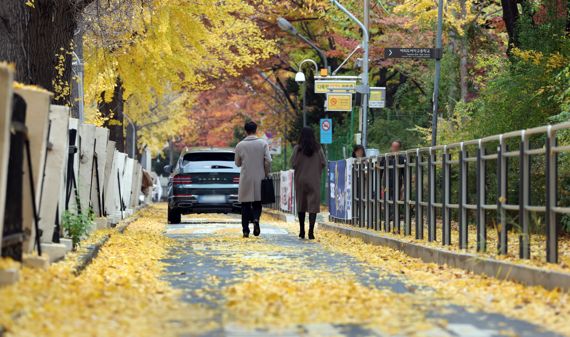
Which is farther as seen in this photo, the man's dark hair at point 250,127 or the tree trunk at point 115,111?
the tree trunk at point 115,111

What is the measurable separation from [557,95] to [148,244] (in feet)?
24.0

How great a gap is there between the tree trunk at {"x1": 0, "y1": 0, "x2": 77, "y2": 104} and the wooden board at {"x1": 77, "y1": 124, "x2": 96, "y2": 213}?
116cm

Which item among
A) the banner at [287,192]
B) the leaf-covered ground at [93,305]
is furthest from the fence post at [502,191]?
the banner at [287,192]

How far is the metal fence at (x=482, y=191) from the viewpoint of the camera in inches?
507

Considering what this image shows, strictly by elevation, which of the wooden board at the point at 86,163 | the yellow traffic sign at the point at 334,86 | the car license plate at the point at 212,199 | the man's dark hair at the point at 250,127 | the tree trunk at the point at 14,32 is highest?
the yellow traffic sign at the point at 334,86

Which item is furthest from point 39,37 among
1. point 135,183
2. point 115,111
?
point 135,183

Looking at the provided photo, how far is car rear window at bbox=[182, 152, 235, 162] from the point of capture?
30.8 m

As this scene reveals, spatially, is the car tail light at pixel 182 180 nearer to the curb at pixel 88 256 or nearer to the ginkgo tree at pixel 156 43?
the ginkgo tree at pixel 156 43

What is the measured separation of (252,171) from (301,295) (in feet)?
36.3

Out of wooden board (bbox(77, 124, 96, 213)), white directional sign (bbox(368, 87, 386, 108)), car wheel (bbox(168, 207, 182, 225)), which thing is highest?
white directional sign (bbox(368, 87, 386, 108))

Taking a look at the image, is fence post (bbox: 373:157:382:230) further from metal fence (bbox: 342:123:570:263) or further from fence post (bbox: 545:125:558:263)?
fence post (bbox: 545:125:558:263)

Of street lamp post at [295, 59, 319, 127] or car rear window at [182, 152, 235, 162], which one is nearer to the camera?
car rear window at [182, 152, 235, 162]

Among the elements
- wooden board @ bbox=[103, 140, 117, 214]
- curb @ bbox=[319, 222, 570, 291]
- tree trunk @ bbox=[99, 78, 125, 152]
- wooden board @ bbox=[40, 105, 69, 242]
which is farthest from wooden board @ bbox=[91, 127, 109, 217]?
tree trunk @ bbox=[99, 78, 125, 152]

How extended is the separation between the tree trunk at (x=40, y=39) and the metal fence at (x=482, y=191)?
532 centimetres
